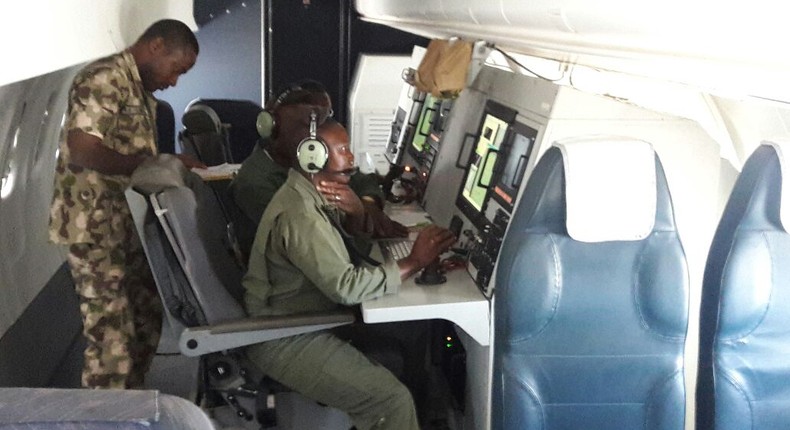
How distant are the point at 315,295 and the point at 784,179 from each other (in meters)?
1.44

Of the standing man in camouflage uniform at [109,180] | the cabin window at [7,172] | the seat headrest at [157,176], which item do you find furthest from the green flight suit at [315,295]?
the cabin window at [7,172]

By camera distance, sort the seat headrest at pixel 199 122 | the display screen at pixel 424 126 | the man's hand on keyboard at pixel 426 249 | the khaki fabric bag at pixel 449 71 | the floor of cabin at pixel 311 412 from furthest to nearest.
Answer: the seat headrest at pixel 199 122 → the display screen at pixel 424 126 → the khaki fabric bag at pixel 449 71 → the floor of cabin at pixel 311 412 → the man's hand on keyboard at pixel 426 249

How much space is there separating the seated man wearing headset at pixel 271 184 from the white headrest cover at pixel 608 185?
1025 millimetres

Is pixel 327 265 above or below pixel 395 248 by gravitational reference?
above

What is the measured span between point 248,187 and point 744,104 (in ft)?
5.63

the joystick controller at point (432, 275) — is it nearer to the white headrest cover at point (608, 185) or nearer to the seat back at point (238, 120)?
the white headrest cover at point (608, 185)

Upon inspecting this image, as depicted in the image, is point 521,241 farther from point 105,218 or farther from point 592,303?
point 105,218

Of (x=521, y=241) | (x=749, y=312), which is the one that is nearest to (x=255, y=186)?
(x=521, y=241)

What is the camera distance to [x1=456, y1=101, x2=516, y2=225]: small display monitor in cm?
274

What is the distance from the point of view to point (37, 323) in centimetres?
376

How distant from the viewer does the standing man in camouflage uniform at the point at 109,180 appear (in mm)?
2836

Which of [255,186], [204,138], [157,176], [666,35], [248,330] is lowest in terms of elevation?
[204,138]

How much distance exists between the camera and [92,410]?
2.82ft

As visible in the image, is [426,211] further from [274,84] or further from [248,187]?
A: [274,84]
